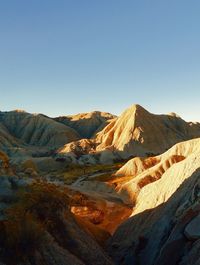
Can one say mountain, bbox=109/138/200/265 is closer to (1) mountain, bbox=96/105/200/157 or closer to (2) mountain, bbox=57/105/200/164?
(2) mountain, bbox=57/105/200/164

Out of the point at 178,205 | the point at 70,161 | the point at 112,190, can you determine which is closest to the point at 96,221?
the point at 178,205

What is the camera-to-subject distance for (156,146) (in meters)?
117

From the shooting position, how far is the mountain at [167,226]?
18312mm

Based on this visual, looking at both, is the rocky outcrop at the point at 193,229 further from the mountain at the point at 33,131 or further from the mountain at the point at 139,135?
→ the mountain at the point at 33,131

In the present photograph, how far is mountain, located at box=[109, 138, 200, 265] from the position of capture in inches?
721

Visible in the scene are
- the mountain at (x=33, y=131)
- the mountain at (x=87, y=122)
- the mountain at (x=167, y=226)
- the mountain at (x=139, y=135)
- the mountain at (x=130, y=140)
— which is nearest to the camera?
the mountain at (x=167, y=226)

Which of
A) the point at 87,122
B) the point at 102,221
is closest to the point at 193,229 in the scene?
the point at 102,221

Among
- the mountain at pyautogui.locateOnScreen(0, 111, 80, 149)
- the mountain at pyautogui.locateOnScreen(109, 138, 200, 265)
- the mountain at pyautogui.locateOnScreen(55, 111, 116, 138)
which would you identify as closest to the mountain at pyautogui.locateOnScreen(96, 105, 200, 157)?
the mountain at pyautogui.locateOnScreen(0, 111, 80, 149)

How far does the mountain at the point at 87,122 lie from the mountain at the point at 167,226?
133326mm

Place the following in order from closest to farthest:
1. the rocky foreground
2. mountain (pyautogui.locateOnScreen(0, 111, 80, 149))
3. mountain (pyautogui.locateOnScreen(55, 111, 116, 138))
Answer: the rocky foreground
mountain (pyautogui.locateOnScreen(0, 111, 80, 149))
mountain (pyautogui.locateOnScreen(55, 111, 116, 138))

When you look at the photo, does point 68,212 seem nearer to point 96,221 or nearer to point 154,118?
point 96,221

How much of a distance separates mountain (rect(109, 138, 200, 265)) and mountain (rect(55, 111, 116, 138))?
5249 inches

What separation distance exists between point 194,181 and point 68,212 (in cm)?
598

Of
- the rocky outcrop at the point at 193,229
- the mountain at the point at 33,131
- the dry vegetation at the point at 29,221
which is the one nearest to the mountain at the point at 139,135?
the mountain at the point at 33,131
